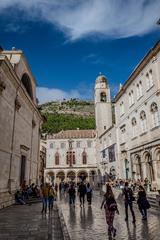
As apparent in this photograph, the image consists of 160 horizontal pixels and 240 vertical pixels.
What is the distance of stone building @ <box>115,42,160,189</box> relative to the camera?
20719 mm

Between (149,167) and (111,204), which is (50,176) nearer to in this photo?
(149,167)

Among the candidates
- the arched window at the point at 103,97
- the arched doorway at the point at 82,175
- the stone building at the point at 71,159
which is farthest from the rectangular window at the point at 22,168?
the arched doorway at the point at 82,175

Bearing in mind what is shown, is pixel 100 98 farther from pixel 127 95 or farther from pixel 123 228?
pixel 123 228

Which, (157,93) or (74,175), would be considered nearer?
(157,93)

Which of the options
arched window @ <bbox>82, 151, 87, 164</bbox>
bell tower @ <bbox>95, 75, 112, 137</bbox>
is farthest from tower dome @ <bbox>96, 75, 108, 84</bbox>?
arched window @ <bbox>82, 151, 87, 164</bbox>

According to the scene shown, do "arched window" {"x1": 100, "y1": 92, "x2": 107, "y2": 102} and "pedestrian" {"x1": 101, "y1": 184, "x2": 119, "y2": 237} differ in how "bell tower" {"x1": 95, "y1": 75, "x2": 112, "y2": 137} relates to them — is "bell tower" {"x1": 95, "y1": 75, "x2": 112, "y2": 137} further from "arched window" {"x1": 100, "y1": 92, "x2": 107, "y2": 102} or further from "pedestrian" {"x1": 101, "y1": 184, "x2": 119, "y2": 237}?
"pedestrian" {"x1": 101, "y1": 184, "x2": 119, "y2": 237}

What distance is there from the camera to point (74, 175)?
216 ft

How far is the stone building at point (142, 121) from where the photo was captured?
20719 millimetres

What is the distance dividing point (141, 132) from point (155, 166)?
4662 millimetres

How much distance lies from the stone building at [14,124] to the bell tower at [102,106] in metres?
33.1

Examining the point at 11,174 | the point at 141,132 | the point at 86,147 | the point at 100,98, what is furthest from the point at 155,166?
the point at 86,147

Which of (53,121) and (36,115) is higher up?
(53,121)

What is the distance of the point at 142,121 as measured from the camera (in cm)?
2417

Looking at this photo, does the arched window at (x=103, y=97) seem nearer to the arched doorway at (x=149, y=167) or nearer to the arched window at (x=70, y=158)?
the arched window at (x=70, y=158)
